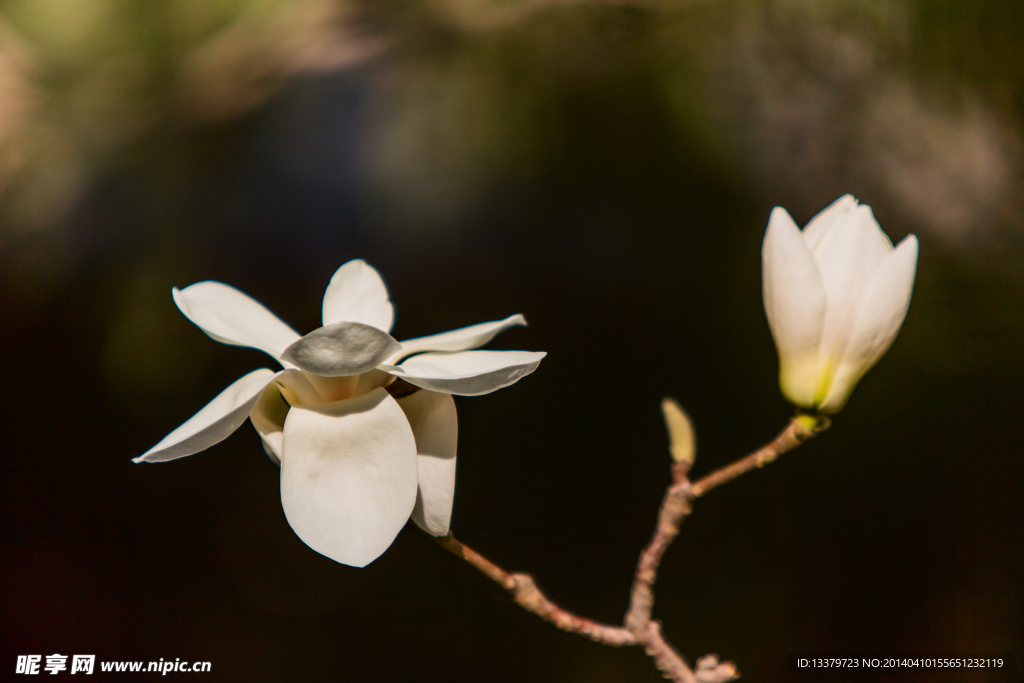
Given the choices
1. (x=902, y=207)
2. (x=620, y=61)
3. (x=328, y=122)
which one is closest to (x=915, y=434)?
(x=902, y=207)

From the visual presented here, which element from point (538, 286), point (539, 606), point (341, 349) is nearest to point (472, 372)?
point (341, 349)

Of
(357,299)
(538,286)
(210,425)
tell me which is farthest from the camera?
(538,286)

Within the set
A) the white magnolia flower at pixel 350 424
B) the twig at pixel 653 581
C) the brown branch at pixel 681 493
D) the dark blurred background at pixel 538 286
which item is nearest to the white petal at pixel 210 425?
the white magnolia flower at pixel 350 424

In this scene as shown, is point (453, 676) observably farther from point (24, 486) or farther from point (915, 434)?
point (915, 434)

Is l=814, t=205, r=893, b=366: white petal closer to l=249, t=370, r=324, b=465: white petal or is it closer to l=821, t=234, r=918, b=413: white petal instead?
l=821, t=234, r=918, b=413: white petal

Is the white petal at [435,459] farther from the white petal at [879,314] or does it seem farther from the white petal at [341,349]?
the white petal at [879,314]

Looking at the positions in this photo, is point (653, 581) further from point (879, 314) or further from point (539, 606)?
point (879, 314)

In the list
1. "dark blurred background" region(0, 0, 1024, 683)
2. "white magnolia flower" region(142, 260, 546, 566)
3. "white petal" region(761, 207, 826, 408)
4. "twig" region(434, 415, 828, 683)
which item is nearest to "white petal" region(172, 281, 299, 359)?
"white magnolia flower" region(142, 260, 546, 566)
